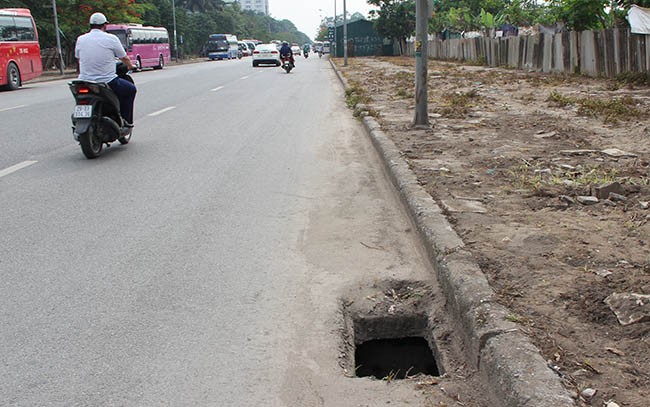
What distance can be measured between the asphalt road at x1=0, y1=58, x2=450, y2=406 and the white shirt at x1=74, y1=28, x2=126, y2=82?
3.55 ft

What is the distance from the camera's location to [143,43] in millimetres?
40656

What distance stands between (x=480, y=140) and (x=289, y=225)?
162 inches

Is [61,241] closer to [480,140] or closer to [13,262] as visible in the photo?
[13,262]

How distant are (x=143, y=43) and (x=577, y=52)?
27972mm

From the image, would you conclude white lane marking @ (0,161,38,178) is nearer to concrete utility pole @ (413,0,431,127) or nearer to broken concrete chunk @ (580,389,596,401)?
concrete utility pole @ (413,0,431,127)

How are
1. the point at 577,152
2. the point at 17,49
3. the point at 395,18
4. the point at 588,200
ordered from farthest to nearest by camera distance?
the point at 395,18
the point at 17,49
the point at 577,152
the point at 588,200

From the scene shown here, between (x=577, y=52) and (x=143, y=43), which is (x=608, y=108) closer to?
(x=577, y=52)

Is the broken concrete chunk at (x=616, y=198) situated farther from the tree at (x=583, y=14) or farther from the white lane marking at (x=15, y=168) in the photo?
the tree at (x=583, y=14)

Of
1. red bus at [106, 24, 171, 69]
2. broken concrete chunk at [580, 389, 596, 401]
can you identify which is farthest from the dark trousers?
red bus at [106, 24, 171, 69]

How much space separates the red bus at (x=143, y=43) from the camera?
3800 centimetres

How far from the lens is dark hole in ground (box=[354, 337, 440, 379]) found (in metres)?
3.55

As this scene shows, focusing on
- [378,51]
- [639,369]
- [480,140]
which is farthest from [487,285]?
[378,51]

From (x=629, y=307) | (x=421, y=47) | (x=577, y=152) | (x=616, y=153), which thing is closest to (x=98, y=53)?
(x=421, y=47)

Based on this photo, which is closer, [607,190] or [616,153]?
[607,190]
